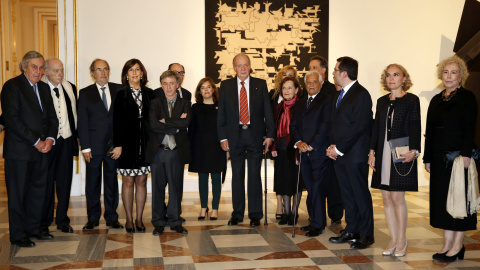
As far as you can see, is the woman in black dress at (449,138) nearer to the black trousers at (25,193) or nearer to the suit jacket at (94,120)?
the suit jacket at (94,120)

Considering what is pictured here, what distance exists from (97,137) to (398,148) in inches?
115

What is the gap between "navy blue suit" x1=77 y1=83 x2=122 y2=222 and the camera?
5414 millimetres

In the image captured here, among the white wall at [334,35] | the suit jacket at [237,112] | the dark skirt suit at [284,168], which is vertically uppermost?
the white wall at [334,35]

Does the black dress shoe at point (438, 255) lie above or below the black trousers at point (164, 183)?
below

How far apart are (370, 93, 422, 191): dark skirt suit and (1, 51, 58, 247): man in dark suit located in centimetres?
290

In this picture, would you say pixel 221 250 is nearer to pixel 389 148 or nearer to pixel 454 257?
pixel 389 148

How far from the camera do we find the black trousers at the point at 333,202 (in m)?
5.65

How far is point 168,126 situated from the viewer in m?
5.05

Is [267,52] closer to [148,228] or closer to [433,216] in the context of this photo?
[148,228]

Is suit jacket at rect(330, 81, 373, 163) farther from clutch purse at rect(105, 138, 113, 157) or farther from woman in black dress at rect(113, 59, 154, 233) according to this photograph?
clutch purse at rect(105, 138, 113, 157)

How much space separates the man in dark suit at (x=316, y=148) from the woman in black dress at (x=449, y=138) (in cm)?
104

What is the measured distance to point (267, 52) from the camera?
8086 mm

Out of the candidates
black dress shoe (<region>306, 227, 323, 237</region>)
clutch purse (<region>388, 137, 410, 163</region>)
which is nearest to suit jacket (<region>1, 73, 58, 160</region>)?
black dress shoe (<region>306, 227, 323, 237</region>)

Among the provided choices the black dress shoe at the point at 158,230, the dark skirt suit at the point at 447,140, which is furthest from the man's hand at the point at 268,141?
the dark skirt suit at the point at 447,140
